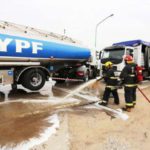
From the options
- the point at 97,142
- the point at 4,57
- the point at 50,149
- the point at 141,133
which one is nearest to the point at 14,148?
the point at 50,149

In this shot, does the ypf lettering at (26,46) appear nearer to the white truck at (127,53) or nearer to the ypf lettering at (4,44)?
the ypf lettering at (4,44)

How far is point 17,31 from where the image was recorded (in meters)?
9.84

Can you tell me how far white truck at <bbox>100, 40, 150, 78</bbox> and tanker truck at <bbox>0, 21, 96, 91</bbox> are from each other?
264 centimetres

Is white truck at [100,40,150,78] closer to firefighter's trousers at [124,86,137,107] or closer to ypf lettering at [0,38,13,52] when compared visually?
firefighter's trousers at [124,86,137,107]

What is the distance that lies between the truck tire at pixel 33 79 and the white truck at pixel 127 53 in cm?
475

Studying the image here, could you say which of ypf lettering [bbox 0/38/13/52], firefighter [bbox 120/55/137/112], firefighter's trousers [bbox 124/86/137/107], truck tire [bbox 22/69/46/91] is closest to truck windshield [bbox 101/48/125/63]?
truck tire [bbox 22/69/46/91]

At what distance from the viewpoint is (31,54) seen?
9828mm

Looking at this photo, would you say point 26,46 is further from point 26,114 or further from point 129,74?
point 129,74

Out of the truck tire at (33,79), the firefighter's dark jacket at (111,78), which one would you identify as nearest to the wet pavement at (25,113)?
the truck tire at (33,79)

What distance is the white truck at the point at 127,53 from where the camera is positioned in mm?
14053

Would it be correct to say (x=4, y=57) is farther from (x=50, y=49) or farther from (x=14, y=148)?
(x=14, y=148)

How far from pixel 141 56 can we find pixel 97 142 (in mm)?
11340

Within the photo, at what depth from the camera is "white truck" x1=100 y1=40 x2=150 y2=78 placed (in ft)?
46.1

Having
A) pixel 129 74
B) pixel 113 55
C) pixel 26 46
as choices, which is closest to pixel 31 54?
pixel 26 46
